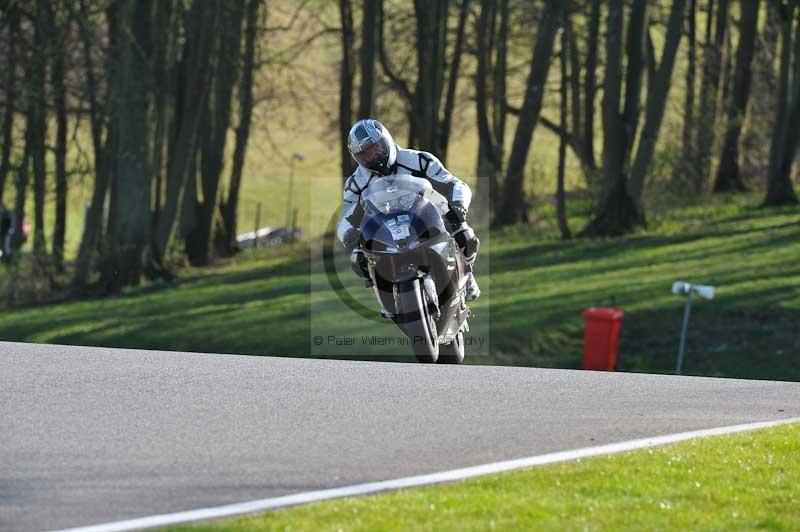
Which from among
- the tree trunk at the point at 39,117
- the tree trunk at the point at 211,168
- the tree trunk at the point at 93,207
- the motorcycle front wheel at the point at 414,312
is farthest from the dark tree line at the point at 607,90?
the motorcycle front wheel at the point at 414,312

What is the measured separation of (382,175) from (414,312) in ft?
3.80

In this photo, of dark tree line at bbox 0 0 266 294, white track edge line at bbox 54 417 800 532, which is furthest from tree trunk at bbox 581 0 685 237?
white track edge line at bbox 54 417 800 532

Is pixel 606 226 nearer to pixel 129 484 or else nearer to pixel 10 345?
pixel 10 345

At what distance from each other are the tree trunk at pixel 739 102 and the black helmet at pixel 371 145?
2886 centimetres

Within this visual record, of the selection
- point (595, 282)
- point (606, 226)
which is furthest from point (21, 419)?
point (606, 226)

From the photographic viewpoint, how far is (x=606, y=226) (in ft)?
109

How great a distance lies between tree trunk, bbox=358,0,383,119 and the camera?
111ft

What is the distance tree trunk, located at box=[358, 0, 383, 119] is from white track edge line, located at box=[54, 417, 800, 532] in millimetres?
24786

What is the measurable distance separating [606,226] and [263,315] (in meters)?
10.1

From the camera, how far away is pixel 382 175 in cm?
1248

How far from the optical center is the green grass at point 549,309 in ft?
74.1

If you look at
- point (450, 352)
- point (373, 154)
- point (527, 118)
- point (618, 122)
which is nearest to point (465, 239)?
point (373, 154)

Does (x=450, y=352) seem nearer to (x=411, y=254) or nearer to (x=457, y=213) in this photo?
(x=457, y=213)

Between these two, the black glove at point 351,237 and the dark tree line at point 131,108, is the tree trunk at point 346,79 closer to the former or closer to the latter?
the dark tree line at point 131,108
